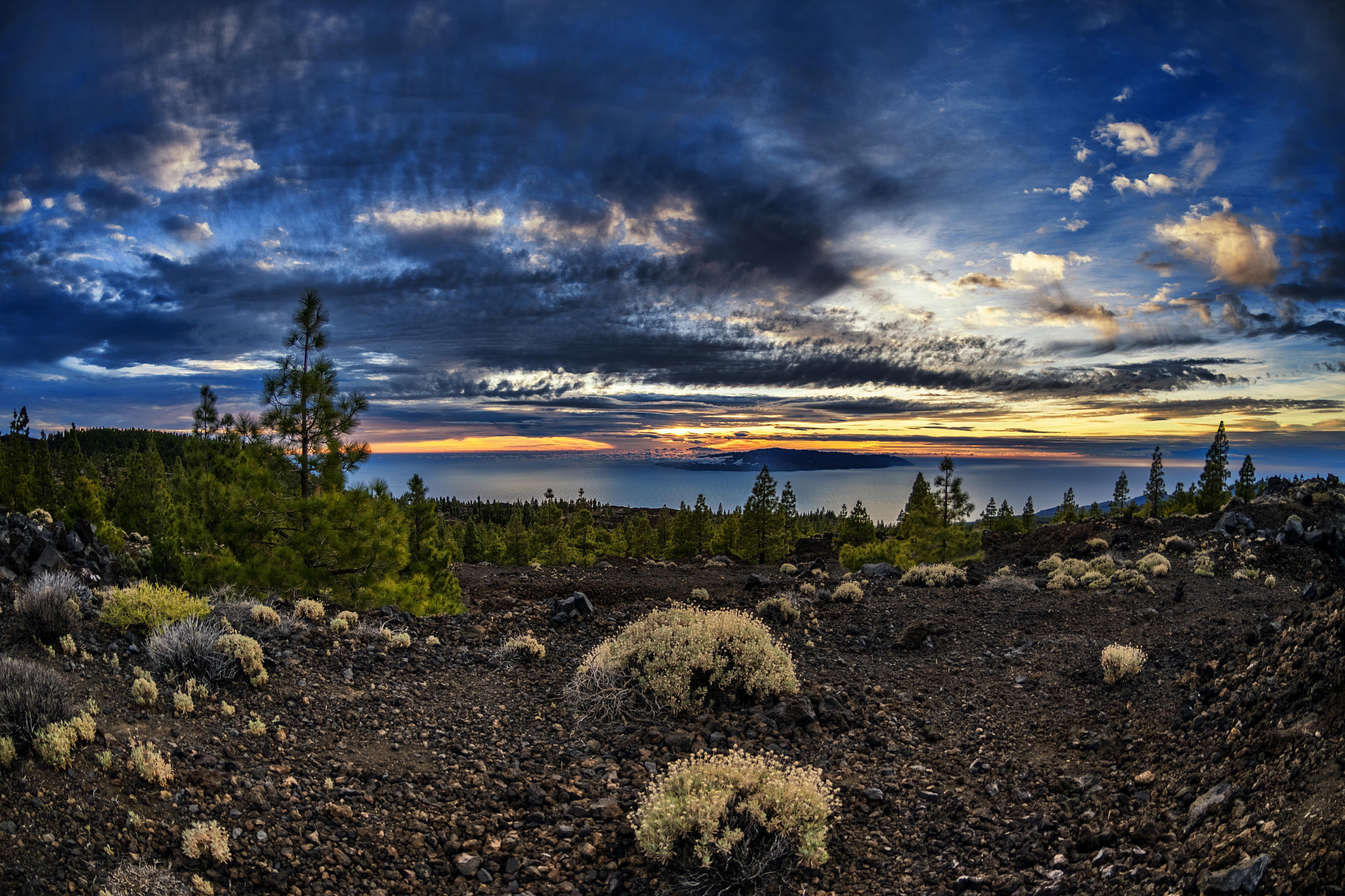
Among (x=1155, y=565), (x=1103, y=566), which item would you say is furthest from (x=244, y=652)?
(x=1155, y=565)

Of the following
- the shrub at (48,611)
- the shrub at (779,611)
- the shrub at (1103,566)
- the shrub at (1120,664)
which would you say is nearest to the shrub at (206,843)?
the shrub at (48,611)

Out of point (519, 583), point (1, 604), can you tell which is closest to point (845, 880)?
point (1, 604)

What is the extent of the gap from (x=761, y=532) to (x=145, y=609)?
38.5 m

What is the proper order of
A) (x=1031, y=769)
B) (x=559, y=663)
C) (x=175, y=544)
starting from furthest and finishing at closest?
1. (x=175, y=544)
2. (x=559, y=663)
3. (x=1031, y=769)

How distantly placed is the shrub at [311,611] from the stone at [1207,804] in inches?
449

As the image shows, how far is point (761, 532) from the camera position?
43.8 metres

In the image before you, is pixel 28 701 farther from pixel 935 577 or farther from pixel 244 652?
pixel 935 577

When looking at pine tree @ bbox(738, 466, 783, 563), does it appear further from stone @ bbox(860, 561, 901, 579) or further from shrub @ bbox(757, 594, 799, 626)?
shrub @ bbox(757, 594, 799, 626)

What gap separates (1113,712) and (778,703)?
4.22 meters

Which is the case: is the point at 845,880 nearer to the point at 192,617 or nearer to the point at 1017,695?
the point at 1017,695

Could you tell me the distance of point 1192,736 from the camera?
19.4 feet

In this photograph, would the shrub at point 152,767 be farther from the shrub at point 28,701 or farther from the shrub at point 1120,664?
the shrub at point 1120,664

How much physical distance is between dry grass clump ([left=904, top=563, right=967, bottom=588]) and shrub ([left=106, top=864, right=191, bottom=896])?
17761mm

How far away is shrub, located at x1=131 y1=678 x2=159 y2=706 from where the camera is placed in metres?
6.24
